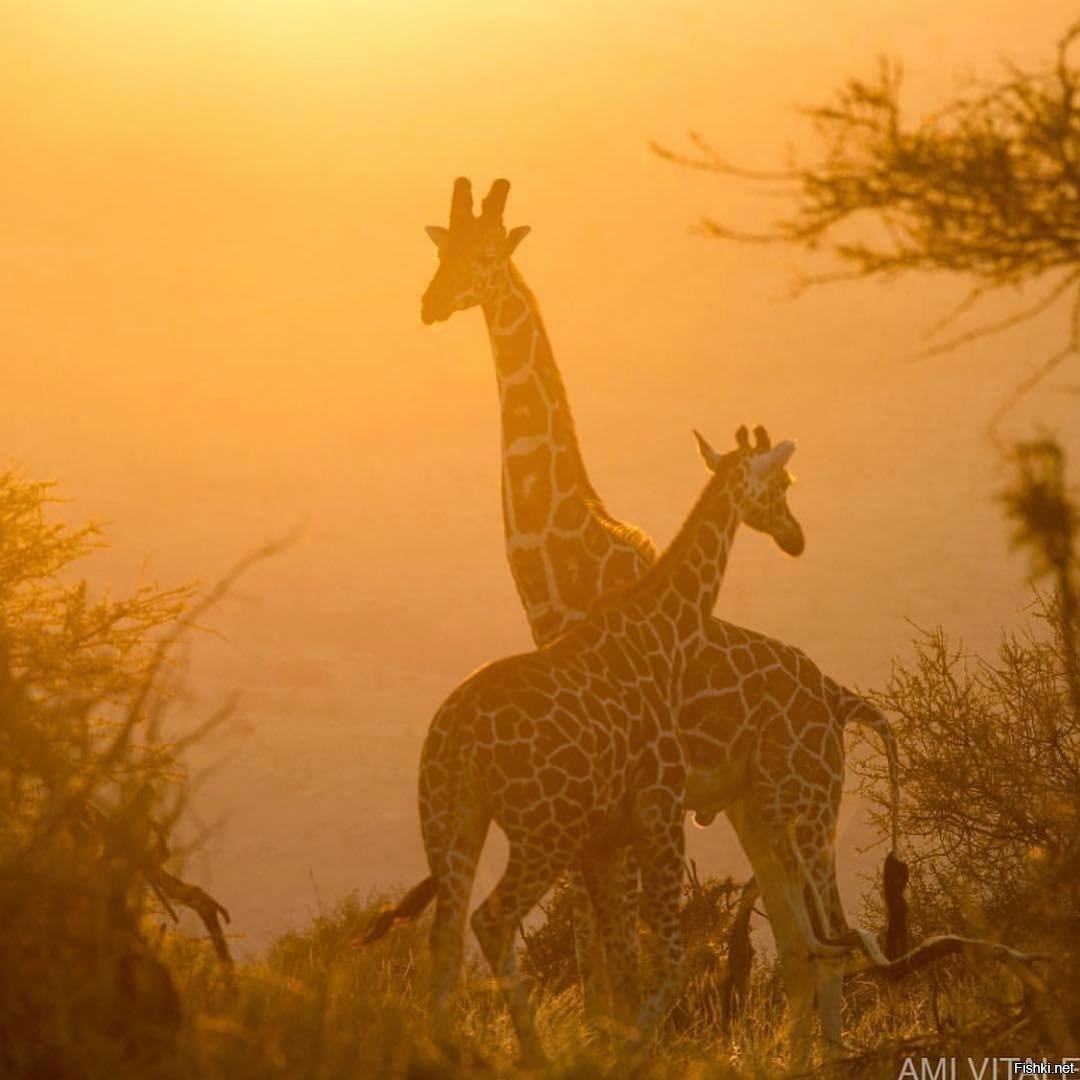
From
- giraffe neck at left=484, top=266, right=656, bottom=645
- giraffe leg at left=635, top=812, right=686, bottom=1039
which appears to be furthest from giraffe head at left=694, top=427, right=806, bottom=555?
giraffe leg at left=635, top=812, right=686, bottom=1039

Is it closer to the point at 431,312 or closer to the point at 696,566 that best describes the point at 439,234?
the point at 431,312

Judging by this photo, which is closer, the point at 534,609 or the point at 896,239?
the point at 896,239

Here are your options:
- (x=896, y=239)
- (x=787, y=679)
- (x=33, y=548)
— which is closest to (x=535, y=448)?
(x=787, y=679)

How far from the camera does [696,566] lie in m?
10.5

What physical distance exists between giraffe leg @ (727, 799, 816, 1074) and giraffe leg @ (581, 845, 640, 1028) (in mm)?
1728

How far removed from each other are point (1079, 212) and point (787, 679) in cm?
466

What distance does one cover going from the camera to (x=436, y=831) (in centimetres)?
841

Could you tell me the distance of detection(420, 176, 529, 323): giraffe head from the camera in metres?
12.0

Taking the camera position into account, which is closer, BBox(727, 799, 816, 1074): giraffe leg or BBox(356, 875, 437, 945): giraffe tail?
BBox(356, 875, 437, 945): giraffe tail

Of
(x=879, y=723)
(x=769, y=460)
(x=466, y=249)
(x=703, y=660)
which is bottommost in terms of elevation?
(x=879, y=723)

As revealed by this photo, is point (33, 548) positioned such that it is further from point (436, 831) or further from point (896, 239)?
point (896, 239)

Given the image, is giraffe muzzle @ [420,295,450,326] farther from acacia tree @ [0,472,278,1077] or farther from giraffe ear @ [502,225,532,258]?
acacia tree @ [0,472,278,1077]

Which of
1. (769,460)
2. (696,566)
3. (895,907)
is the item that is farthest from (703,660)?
(895,907)

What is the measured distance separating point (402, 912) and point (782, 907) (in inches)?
153
